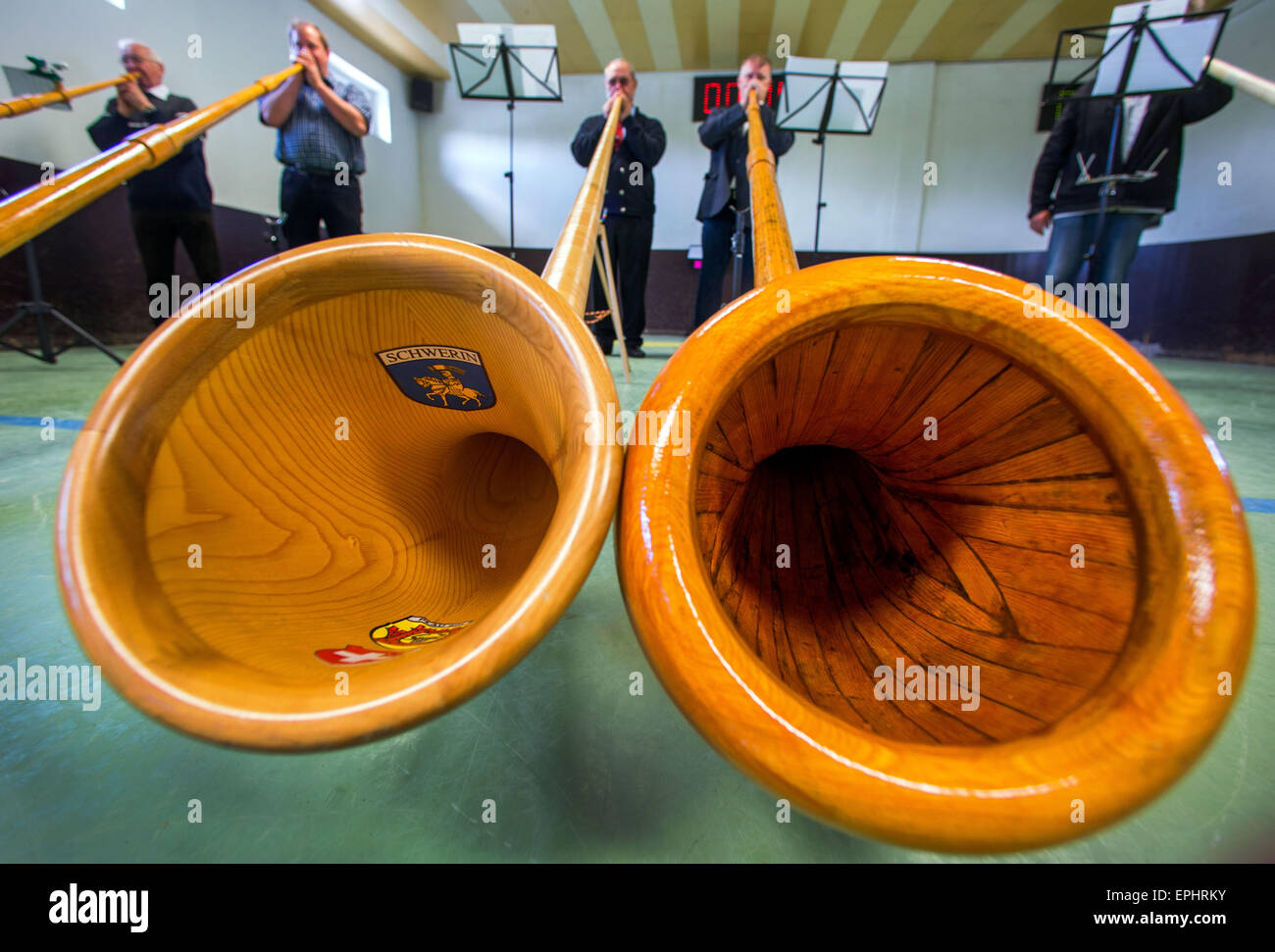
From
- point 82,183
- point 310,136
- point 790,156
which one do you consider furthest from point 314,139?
point 790,156

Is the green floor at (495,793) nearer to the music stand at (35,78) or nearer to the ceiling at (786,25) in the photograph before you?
the music stand at (35,78)

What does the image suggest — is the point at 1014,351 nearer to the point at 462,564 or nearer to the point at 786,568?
the point at 786,568

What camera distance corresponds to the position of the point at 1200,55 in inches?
114

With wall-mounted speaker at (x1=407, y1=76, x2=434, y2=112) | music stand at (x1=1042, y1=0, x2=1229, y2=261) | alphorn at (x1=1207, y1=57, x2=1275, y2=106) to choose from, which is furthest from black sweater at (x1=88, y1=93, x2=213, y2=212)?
wall-mounted speaker at (x1=407, y1=76, x2=434, y2=112)

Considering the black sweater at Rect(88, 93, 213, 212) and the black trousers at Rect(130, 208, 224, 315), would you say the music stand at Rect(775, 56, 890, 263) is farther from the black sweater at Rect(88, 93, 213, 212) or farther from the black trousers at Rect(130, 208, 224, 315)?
the black trousers at Rect(130, 208, 224, 315)

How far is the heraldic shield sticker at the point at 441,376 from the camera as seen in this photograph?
76 cm

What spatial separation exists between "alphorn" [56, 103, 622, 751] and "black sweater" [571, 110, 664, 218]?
343 cm

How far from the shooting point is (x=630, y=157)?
4.10 m

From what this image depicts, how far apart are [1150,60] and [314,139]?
4.29 meters

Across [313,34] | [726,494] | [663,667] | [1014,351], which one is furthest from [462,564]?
[313,34]

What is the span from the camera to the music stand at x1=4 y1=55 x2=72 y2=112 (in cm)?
383

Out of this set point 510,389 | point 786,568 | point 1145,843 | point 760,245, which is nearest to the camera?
point 1145,843

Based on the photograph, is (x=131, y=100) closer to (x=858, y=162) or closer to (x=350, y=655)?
(x=350, y=655)
